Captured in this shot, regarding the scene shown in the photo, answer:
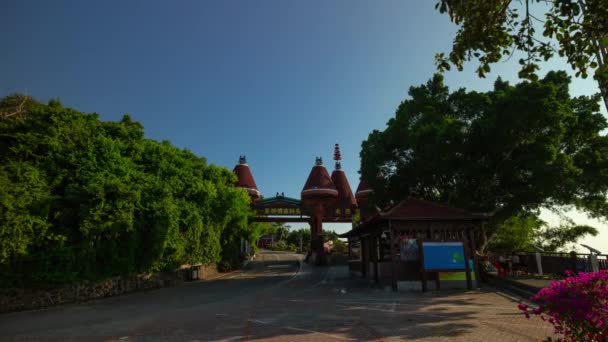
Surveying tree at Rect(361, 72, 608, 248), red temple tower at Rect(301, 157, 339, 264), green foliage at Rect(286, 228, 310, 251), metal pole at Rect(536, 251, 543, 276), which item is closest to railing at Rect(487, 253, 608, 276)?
metal pole at Rect(536, 251, 543, 276)

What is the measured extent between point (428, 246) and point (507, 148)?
6353mm

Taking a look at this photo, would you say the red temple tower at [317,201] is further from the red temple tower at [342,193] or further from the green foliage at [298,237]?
the green foliage at [298,237]

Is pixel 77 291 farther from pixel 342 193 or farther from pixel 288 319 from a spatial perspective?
pixel 342 193

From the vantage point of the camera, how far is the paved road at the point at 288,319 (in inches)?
284

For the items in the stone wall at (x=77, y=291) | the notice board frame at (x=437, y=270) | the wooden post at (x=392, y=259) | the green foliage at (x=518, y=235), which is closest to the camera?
the stone wall at (x=77, y=291)

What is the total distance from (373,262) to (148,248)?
11160 mm

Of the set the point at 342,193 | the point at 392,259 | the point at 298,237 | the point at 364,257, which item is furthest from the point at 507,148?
the point at 298,237

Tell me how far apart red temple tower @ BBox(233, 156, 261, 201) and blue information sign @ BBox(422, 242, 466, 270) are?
28.2 metres

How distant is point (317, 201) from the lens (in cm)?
3712

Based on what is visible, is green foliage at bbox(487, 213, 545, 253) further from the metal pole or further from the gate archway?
the gate archway

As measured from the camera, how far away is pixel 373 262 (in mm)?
18156

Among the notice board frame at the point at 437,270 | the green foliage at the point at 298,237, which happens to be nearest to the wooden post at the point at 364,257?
the notice board frame at the point at 437,270

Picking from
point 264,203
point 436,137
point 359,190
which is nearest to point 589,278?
point 436,137

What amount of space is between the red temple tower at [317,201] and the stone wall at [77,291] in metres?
18.6
